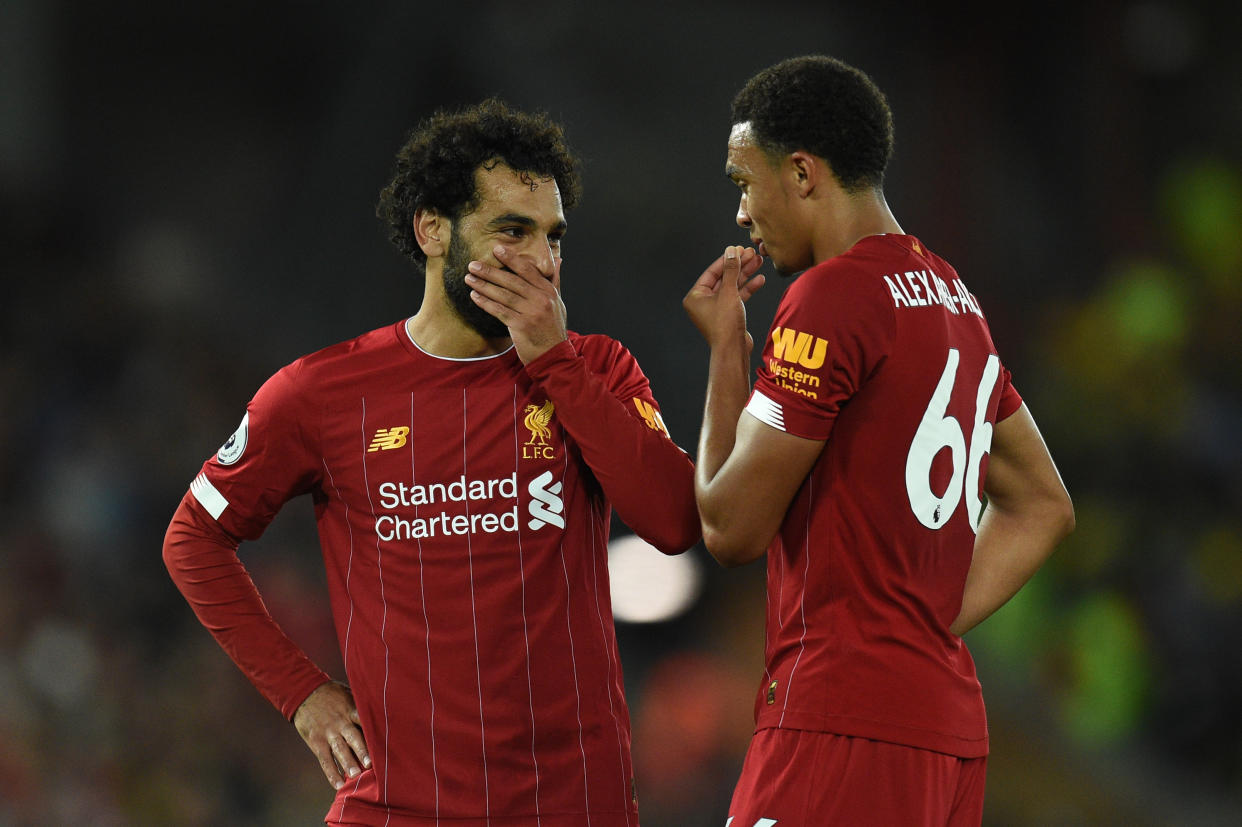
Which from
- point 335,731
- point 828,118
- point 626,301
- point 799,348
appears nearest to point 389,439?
point 335,731

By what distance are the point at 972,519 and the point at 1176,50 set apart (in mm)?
5784

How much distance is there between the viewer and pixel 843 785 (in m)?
1.81

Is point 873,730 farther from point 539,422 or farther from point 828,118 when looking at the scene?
point 828,118

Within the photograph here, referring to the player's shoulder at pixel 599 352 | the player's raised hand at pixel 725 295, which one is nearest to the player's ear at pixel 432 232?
the player's shoulder at pixel 599 352

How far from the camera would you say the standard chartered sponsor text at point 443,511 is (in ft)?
7.47

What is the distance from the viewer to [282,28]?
707cm

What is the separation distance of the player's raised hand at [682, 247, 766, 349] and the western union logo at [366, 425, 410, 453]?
0.63 m

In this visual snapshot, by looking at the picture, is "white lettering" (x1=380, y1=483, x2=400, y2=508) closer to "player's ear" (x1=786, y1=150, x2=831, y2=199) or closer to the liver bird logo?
the liver bird logo

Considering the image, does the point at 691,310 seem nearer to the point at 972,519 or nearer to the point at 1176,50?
the point at 972,519

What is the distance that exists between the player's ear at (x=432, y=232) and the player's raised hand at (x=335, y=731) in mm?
927

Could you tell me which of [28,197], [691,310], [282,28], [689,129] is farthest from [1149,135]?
[28,197]

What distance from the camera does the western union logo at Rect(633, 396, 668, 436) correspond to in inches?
92.0

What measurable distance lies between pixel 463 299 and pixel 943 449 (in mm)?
1020

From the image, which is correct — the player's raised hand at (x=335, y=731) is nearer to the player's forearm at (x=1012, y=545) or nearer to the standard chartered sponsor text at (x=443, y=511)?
the standard chartered sponsor text at (x=443, y=511)
